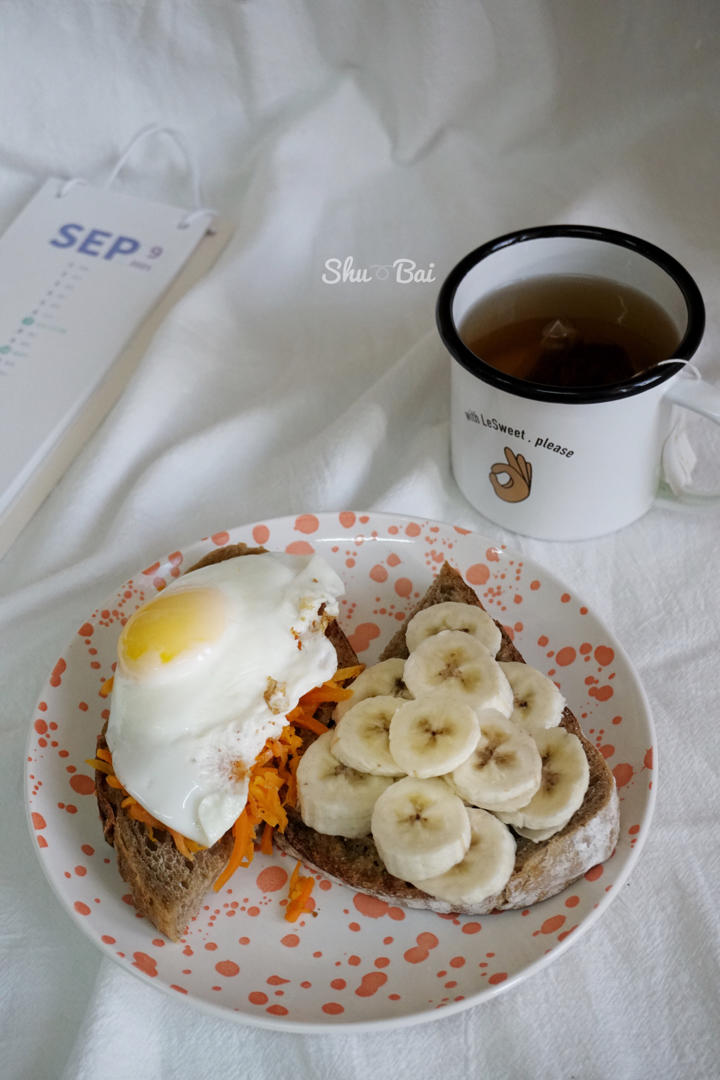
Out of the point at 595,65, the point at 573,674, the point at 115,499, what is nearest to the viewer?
the point at 573,674

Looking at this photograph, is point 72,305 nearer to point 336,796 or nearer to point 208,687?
point 208,687

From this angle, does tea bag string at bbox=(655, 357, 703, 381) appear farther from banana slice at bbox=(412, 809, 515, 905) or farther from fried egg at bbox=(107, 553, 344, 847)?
banana slice at bbox=(412, 809, 515, 905)

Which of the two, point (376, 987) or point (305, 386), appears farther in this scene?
point (305, 386)

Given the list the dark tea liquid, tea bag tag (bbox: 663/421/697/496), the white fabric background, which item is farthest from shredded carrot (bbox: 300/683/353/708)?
tea bag tag (bbox: 663/421/697/496)

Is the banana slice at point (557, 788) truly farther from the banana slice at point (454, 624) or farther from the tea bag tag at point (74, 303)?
the tea bag tag at point (74, 303)

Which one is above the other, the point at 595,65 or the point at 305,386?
the point at 595,65

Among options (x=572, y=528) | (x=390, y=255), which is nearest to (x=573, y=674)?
(x=572, y=528)

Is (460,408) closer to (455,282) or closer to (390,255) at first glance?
(455,282)

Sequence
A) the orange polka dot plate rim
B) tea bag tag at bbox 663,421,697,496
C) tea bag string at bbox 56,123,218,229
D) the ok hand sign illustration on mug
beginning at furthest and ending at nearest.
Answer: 1. tea bag string at bbox 56,123,218,229
2. tea bag tag at bbox 663,421,697,496
3. the ok hand sign illustration on mug
4. the orange polka dot plate rim
